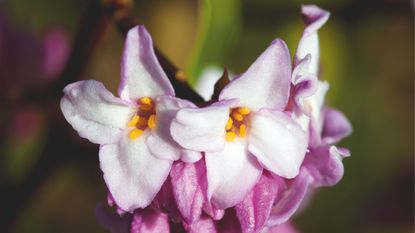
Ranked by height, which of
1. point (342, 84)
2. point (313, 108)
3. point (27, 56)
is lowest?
point (342, 84)

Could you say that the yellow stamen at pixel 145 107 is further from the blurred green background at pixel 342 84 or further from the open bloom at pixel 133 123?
the blurred green background at pixel 342 84

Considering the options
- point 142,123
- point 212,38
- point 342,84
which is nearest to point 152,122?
point 142,123

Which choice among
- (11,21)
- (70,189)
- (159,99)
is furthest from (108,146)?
(70,189)

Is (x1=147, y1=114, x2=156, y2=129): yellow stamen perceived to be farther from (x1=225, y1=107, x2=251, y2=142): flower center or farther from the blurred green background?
the blurred green background

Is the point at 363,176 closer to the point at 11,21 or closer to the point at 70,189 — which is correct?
the point at 70,189

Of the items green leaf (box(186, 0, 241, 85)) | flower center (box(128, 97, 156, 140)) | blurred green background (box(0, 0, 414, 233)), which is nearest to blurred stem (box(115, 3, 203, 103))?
flower center (box(128, 97, 156, 140))

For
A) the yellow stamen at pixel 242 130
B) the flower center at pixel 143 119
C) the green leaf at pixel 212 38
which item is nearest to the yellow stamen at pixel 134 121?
the flower center at pixel 143 119

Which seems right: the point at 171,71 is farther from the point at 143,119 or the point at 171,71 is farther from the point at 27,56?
the point at 27,56
